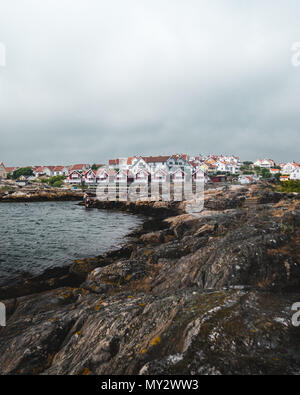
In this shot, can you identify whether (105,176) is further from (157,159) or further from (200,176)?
(200,176)

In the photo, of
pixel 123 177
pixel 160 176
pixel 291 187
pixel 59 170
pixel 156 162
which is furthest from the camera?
pixel 59 170

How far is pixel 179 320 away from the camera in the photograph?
4.12m

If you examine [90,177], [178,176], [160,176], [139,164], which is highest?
[139,164]

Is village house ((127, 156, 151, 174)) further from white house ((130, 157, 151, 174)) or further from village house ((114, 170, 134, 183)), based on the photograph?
village house ((114, 170, 134, 183))

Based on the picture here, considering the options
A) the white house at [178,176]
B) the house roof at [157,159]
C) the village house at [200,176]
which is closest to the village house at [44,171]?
the house roof at [157,159]

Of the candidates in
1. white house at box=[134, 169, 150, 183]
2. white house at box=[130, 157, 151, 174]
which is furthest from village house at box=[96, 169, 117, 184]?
white house at box=[134, 169, 150, 183]

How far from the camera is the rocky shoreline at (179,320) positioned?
319cm

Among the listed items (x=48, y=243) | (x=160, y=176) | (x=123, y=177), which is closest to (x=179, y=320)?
(x=48, y=243)

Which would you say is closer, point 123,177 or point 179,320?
point 179,320

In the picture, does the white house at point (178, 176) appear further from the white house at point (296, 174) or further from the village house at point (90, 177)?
the white house at point (296, 174)

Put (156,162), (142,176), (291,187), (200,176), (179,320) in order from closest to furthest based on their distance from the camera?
(179,320), (291,187), (142,176), (200,176), (156,162)

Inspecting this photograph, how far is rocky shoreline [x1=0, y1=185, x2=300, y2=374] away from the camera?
10.5 feet

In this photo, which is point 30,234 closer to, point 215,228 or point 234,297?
point 215,228
